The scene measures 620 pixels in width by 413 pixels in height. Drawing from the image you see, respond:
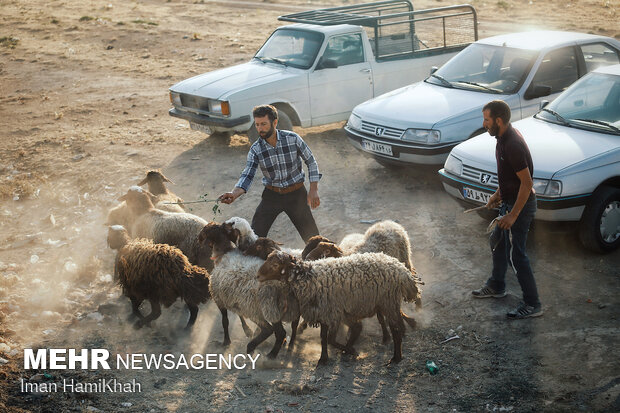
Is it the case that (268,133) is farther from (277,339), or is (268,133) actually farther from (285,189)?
(277,339)

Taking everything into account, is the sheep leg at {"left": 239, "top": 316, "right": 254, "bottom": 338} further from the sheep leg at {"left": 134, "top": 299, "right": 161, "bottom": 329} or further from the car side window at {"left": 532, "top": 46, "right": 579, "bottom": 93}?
the car side window at {"left": 532, "top": 46, "right": 579, "bottom": 93}

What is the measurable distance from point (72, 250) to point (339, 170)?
4750 millimetres

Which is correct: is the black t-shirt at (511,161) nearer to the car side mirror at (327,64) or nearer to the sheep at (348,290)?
the sheep at (348,290)

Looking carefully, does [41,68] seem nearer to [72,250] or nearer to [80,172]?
[80,172]

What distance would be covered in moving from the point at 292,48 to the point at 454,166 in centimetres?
557

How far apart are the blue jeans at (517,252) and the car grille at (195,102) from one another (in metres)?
6.83

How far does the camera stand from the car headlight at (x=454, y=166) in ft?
27.3

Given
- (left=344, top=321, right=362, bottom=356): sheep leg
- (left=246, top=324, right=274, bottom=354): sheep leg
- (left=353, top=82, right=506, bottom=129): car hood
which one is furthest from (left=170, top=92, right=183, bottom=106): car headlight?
(left=344, top=321, right=362, bottom=356): sheep leg

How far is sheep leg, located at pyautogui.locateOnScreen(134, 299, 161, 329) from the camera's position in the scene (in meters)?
6.98

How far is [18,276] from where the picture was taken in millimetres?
8016

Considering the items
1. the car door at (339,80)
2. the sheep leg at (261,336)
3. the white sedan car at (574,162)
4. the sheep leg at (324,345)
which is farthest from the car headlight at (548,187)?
the car door at (339,80)

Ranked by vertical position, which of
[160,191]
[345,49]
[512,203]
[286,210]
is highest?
[345,49]

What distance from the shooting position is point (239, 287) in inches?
250

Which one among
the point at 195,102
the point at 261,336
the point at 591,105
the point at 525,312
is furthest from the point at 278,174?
the point at 195,102
